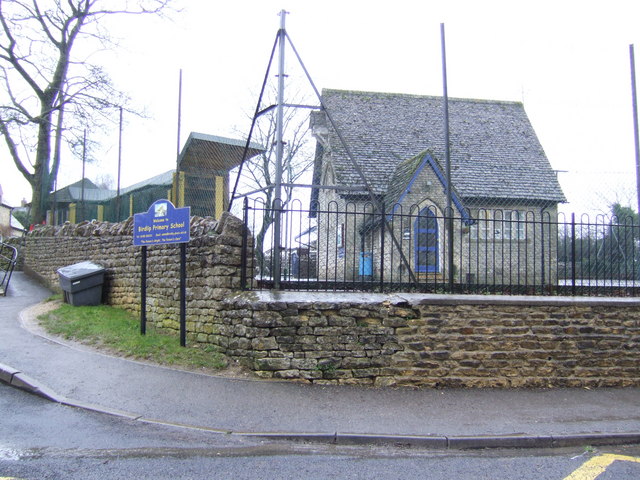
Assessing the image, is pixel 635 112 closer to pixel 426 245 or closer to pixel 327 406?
pixel 426 245

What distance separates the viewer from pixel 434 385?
7016 millimetres

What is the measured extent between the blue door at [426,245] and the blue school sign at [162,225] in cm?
341

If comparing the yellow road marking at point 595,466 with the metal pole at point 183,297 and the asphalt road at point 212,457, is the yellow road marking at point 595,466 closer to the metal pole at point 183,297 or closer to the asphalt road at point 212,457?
the asphalt road at point 212,457

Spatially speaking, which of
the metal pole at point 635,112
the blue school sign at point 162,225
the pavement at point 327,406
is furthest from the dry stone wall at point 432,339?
the metal pole at point 635,112

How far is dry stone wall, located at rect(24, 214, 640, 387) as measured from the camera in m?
6.89

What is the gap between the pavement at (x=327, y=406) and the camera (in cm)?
524

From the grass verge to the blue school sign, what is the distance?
151cm

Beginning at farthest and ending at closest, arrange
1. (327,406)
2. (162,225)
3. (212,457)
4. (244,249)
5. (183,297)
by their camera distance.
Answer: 1. (162,225)
2. (183,297)
3. (244,249)
4. (327,406)
5. (212,457)

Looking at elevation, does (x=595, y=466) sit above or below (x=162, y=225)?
below

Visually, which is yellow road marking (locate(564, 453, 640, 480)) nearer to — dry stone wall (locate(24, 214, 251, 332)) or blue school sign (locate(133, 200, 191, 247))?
dry stone wall (locate(24, 214, 251, 332))

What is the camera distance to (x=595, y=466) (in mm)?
4750

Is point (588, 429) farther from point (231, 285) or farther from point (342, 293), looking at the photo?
point (231, 285)

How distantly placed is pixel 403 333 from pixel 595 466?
2856 millimetres

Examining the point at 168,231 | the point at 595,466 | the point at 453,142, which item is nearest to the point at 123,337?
the point at 168,231
